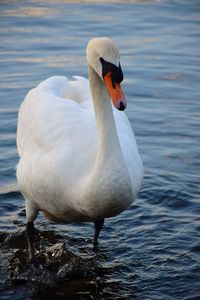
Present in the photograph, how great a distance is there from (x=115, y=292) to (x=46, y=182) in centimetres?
101

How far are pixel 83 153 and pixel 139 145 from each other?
2.96 meters

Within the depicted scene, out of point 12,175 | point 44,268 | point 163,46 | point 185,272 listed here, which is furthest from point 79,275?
point 163,46

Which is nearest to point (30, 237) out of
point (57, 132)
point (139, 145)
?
point (57, 132)

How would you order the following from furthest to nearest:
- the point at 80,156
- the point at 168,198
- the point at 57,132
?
the point at 168,198 < the point at 57,132 < the point at 80,156

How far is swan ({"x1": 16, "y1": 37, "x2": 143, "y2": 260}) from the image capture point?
5.80 m

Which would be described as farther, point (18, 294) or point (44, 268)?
point (44, 268)

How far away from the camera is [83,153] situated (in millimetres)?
6145

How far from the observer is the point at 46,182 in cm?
619

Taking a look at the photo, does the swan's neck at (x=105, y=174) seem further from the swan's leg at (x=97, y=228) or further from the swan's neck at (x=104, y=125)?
the swan's leg at (x=97, y=228)

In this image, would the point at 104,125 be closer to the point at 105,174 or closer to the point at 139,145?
the point at 105,174

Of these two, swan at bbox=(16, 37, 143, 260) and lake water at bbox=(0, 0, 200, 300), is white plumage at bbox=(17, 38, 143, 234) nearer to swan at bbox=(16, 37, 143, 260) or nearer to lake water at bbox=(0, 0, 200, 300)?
swan at bbox=(16, 37, 143, 260)

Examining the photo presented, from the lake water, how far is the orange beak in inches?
61.6

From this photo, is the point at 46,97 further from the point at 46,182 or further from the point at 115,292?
the point at 115,292

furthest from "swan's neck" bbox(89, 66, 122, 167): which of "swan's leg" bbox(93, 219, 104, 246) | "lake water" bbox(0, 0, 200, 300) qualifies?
"lake water" bbox(0, 0, 200, 300)
